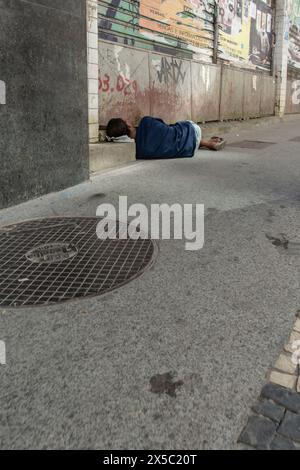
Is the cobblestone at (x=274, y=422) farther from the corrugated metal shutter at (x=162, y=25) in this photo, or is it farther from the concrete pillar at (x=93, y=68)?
the corrugated metal shutter at (x=162, y=25)

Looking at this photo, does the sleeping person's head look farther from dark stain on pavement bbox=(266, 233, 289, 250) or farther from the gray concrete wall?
dark stain on pavement bbox=(266, 233, 289, 250)

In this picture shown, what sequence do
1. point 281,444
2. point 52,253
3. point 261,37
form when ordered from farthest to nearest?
point 261,37, point 52,253, point 281,444

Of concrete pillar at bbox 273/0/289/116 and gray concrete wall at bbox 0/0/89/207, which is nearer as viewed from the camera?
gray concrete wall at bbox 0/0/89/207

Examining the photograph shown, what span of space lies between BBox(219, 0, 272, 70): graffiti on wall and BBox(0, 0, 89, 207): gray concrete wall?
6.90 meters

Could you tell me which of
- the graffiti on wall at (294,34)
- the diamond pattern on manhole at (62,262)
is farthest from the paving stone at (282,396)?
the graffiti on wall at (294,34)

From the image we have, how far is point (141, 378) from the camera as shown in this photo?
163 centimetres

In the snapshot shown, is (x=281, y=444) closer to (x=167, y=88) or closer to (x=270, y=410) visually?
(x=270, y=410)

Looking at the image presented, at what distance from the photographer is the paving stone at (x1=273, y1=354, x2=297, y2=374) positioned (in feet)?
5.61

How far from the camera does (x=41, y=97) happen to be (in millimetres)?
4086

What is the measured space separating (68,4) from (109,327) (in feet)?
12.0

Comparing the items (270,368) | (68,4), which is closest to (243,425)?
(270,368)

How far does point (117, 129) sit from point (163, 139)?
0.71 m

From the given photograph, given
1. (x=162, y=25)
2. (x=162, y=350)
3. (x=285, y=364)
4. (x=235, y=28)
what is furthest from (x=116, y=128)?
(x=235, y=28)

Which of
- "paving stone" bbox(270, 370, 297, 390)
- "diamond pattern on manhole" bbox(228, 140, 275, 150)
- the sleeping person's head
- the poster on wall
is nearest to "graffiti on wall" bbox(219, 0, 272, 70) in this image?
the poster on wall
